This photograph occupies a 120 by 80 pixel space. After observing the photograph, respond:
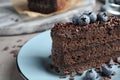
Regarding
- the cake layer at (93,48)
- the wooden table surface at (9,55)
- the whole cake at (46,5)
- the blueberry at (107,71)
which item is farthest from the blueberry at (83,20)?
the whole cake at (46,5)

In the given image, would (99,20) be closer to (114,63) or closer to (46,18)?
(114,63)

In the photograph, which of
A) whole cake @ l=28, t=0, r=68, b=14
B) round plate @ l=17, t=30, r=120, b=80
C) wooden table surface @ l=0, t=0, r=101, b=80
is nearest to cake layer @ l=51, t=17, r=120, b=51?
round plate @ l=17, t=30, r=120, b=80

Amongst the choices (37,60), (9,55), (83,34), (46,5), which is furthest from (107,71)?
(46,5)

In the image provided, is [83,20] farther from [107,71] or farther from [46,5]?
[46,5]

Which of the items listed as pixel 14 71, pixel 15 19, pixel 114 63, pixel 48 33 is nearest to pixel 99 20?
pixel 114 63

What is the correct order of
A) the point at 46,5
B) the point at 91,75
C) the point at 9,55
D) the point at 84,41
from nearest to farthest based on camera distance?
the point at 91,75, the point at 84,41, the point at 9,55, the point at 46,5

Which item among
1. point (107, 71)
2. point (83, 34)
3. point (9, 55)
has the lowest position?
point (9, 55)

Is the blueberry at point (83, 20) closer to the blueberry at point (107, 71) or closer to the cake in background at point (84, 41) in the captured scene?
the cake in background at point (84, 41)

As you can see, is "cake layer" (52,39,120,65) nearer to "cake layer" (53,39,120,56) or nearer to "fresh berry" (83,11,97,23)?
"cake layer" (53,39,120,56)
